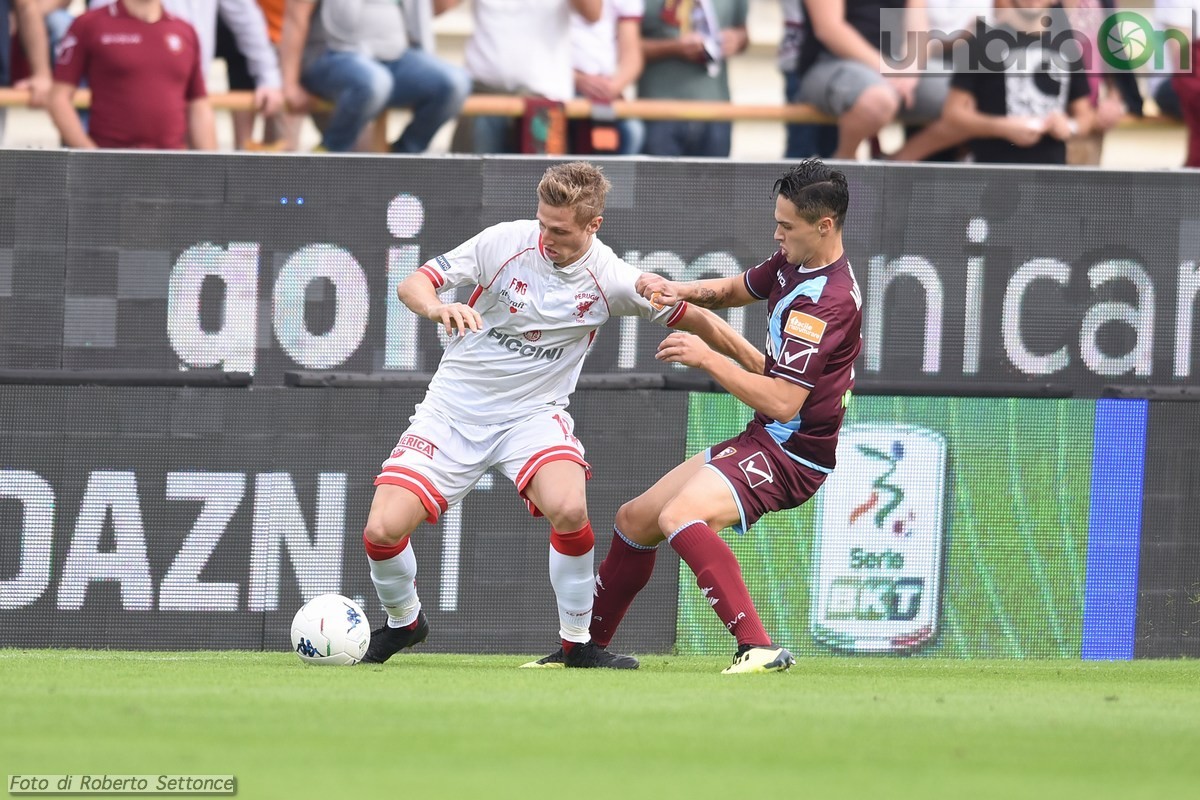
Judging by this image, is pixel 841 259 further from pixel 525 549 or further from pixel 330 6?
pixel 330 6

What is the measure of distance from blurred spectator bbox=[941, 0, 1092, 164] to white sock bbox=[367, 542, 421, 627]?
16.3ft

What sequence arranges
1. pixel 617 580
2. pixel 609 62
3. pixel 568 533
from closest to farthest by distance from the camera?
pixel 568 533, pixel 617 580, pixel 609 62

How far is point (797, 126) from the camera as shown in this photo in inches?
433

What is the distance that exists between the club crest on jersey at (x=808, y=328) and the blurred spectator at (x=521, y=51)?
12.8 ft

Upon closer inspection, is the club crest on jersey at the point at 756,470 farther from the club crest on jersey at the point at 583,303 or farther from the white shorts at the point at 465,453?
the club crest on jersey at the point at 583,303

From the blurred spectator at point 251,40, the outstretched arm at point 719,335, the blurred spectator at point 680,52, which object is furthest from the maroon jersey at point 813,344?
the blurred spectator at point 251,40

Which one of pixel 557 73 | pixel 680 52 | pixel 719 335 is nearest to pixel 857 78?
pixel 680 52

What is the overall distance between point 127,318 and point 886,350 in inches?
162

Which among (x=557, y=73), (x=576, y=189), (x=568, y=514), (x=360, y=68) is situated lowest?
(x=568, y=514)

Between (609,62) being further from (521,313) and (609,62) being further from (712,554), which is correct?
(712,554)

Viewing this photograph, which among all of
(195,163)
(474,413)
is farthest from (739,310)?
(195,163)

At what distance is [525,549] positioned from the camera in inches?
364

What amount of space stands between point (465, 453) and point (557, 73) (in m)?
3.77

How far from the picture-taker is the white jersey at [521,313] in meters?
7.45
